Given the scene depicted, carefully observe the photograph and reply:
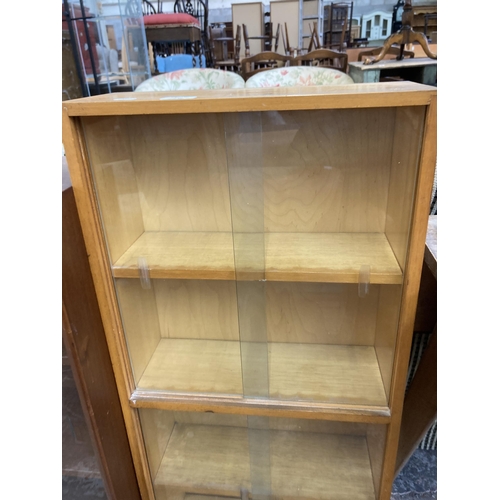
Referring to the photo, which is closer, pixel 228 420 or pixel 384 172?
pixel 384 172

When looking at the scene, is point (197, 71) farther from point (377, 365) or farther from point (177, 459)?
point (177, 459)

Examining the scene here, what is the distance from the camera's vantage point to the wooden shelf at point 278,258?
29.3 inches

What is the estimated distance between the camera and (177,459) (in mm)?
1039

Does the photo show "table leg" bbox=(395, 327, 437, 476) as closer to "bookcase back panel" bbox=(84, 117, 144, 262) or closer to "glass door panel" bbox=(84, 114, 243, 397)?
"glass door panel" bbox=(84, 114, 243, 397)

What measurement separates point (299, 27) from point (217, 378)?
642 cm

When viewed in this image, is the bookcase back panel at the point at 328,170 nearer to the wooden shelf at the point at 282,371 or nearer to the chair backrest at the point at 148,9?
the wooden shelf at the point at 282,371

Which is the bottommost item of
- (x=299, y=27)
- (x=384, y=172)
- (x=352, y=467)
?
(x=352, y=467)

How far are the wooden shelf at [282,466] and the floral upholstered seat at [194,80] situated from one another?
3.60 ft

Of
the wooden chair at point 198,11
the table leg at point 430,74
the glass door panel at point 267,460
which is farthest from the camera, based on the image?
the wooden chair at point 198,11

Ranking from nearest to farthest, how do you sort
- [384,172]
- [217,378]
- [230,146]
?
[230,146]
[384,172]
[217,378]

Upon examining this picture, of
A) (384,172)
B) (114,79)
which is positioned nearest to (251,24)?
(114,79)

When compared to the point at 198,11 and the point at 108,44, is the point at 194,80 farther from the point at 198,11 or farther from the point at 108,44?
the point at 198,11

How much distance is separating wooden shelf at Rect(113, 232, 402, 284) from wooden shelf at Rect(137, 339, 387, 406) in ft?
0.84

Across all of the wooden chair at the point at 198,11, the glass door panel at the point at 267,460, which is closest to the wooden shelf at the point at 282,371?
the glass door panel at the point at 267,460
